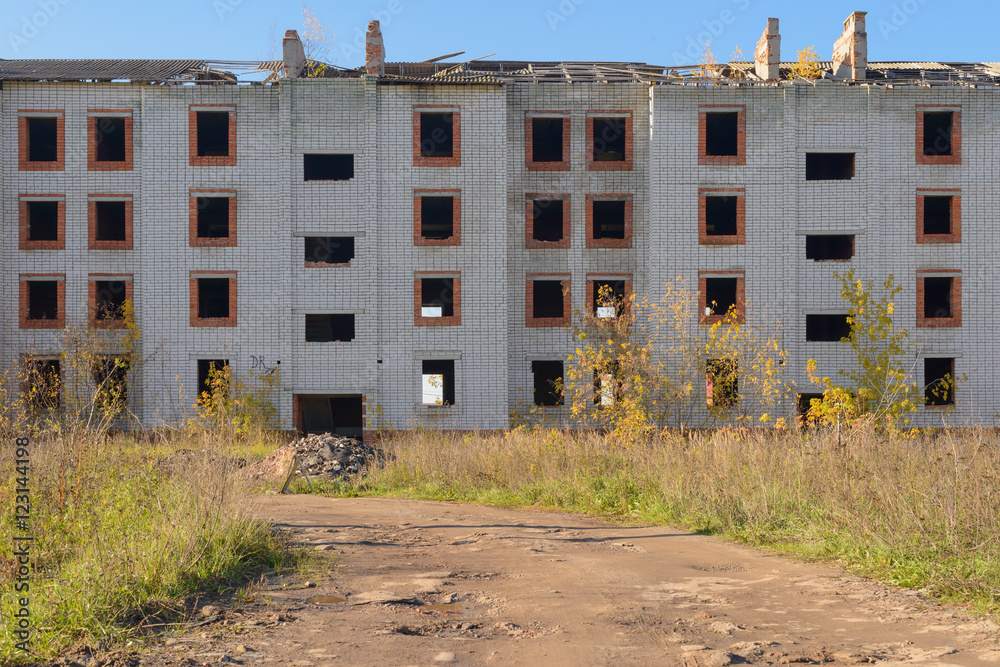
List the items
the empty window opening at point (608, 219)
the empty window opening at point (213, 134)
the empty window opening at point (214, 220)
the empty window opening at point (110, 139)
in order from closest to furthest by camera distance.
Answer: the empty window opening at point (110, 139)
the empty window opening at point (213, 134)
the empty window opening at point (608, 219)
the empty window opening at point (214, 220)

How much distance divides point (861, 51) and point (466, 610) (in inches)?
1067

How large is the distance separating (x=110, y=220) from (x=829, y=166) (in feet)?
89.1

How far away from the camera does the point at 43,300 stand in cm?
2748

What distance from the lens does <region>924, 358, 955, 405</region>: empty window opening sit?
24.4 metres

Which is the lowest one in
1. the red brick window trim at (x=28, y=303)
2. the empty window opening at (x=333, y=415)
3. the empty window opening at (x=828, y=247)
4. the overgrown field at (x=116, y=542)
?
the empty window opening at (x=333, y=415)

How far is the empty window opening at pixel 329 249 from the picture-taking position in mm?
26362

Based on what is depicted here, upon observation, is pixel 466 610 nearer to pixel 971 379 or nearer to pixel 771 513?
pixel 771 513

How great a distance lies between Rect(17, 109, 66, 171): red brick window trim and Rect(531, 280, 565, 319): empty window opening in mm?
17590

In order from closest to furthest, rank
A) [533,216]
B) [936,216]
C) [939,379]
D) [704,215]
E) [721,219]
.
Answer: [939,379], [704,215], [533,216], [936,216], [721,219]

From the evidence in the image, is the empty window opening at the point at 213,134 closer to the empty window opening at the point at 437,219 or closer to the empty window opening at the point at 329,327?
the empty window opening at the point at 329,327

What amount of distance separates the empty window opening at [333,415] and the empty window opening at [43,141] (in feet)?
43.5

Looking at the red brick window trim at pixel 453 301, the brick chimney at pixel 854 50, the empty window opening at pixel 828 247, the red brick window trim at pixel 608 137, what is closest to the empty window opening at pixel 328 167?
the red brick window trim at pixel 453 301

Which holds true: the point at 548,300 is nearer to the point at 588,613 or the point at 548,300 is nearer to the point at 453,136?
the point at 453,136

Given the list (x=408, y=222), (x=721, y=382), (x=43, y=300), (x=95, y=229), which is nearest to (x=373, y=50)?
(x=408, y=222)
